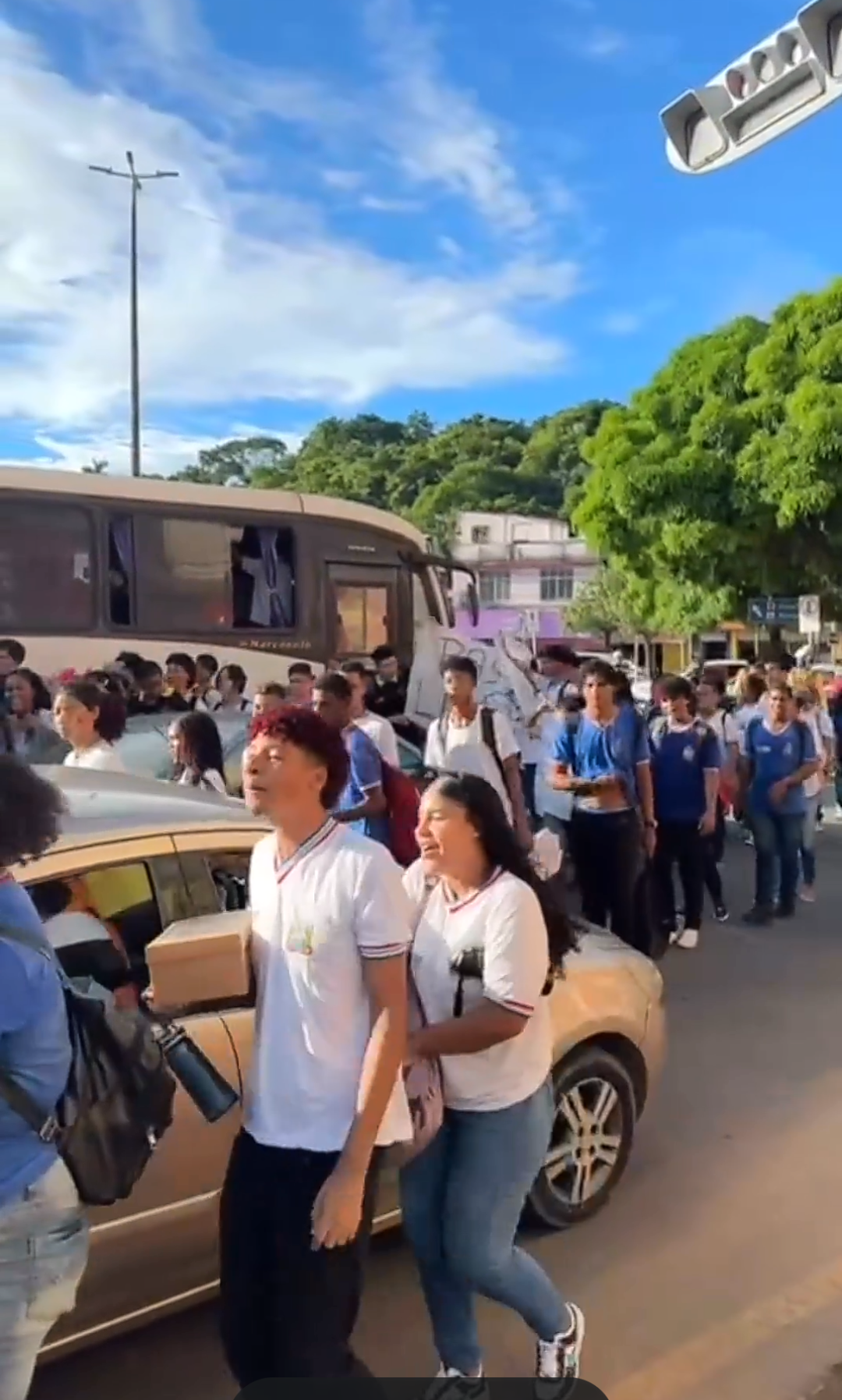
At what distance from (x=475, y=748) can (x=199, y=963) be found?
4576 mm

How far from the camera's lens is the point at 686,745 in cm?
789

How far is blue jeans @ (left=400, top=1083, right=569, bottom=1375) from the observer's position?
2.91 metres

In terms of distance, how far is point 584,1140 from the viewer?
4270 mm

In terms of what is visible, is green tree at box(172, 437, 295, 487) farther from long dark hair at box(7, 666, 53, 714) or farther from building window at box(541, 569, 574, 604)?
long dark hair at box(7, 666, 53, 714)

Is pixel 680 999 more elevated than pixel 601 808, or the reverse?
pixel 601 808

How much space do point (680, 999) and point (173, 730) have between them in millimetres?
3066

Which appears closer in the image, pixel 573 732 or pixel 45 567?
pixel 573 732

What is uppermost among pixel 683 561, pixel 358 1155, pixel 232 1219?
pixel 683 561

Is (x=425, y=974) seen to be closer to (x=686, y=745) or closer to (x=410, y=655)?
(x=686, y=745)

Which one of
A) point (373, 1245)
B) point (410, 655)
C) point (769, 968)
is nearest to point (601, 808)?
point (769, 968)

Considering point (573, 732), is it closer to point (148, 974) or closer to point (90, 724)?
point (90, 724)

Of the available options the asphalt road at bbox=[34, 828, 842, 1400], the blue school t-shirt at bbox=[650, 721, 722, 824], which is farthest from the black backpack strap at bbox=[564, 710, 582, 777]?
the asphalt road at bbox=[34, 828, 842, 1400]

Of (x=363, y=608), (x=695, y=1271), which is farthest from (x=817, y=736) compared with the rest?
(x=363, y=608)

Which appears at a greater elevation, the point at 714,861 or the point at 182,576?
the point at 182,576
